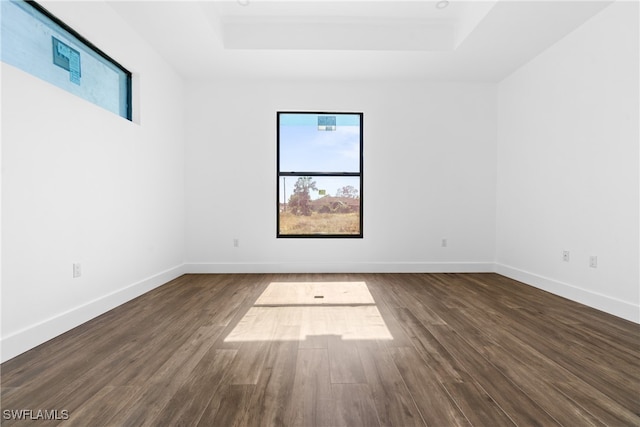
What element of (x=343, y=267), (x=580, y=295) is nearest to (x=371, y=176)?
(x=343, y=267)

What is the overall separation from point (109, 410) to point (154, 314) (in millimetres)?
1432

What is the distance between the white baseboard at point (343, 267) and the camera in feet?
15.0

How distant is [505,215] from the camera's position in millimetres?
4453

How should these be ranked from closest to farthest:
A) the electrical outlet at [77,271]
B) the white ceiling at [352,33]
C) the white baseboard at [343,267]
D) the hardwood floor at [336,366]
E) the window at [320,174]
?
the hardwood floor at [336,366], the electrical outlet at [77,271], the white ceiling at [352,33], the white baseboard at [343,267], the window at [320,174]

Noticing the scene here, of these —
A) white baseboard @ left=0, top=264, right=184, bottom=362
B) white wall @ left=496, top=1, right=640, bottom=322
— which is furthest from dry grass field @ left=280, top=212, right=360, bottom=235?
white wall @ left=496, top=1, right=640, bottom=322

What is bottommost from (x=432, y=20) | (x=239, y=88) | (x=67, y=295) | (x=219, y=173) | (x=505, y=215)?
(x=67, y=295)

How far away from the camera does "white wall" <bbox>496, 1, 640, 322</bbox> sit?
2723 mm

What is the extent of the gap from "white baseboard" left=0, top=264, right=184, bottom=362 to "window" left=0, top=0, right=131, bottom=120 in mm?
1753

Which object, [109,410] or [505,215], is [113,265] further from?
[505,215]

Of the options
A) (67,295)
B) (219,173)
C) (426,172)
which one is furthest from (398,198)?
(67,295)

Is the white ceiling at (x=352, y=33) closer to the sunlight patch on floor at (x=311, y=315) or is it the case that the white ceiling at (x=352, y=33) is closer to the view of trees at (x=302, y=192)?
the view of trees at (x=302, y=192)

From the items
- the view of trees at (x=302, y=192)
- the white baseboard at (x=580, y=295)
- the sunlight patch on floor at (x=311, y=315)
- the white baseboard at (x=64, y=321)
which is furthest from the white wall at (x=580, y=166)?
the white baseboard at (x=64, y=321)

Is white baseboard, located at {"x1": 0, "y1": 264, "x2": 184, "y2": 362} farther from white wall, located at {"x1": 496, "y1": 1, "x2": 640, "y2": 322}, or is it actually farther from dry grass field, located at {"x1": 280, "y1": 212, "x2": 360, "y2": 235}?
white wall, located at {"x1": 496, "y1": 1, "x2": 640, "y2": 322}

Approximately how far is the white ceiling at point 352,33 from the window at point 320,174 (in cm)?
77
